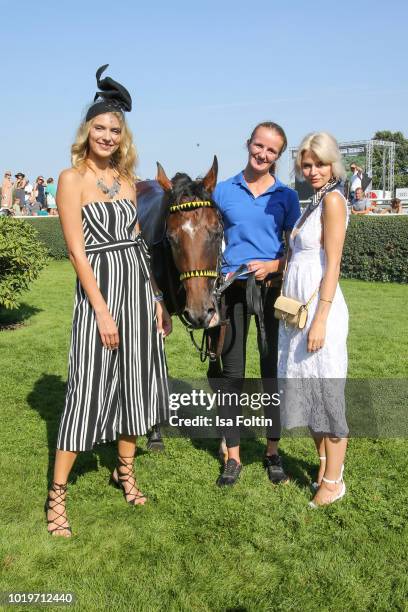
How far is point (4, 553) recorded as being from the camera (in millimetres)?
3289

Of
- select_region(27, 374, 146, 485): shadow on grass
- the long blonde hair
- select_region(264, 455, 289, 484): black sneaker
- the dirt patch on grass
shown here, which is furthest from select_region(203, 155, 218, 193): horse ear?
the dirt patch on grass

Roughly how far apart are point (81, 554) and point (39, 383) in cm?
350

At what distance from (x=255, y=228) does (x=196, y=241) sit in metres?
0.52

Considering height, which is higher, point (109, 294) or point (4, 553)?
point (109, 294)

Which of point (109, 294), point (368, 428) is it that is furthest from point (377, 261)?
point (109, 294)

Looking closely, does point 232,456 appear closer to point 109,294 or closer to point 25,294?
point 109,294

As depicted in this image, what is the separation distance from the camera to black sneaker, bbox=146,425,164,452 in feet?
15.8

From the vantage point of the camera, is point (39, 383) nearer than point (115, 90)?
No

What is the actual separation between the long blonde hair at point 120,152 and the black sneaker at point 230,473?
82.3 inches

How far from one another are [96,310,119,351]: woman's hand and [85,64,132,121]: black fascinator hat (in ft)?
3.74

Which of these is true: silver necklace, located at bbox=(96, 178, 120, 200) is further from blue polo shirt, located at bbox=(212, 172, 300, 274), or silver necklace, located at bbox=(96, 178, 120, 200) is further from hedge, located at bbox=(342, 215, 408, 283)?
hedge, located at bbox=(342, 215, 408, 283)

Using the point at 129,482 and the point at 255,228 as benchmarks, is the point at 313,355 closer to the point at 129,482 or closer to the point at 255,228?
the point at 255,228

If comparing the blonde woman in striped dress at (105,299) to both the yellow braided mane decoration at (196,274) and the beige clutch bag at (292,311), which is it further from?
the beige clutch bag at (292,311)

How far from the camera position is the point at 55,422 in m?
5.42
